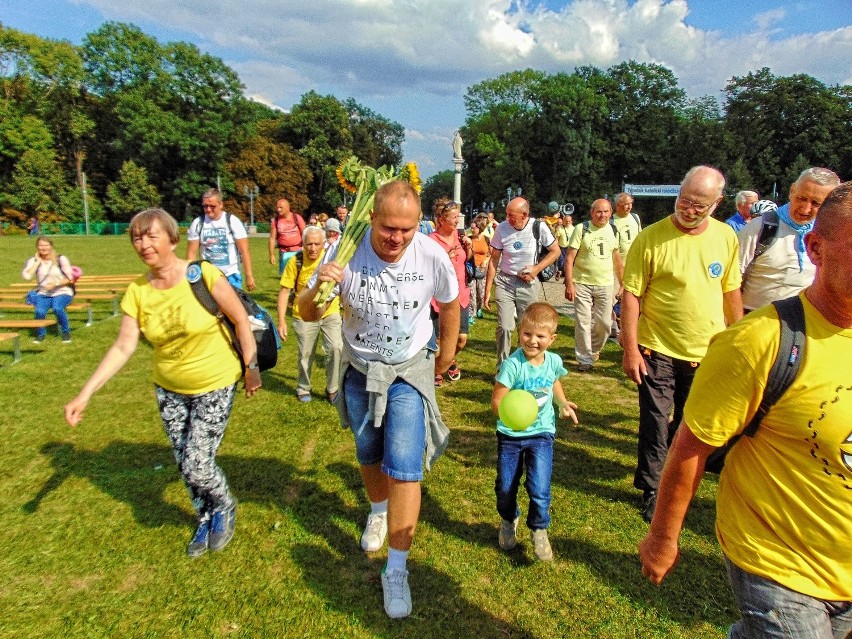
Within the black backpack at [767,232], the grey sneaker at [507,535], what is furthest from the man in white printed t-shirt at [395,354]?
the black backpack at [767,232]

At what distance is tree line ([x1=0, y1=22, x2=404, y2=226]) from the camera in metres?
48.8

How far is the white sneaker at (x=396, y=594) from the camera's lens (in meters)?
3.04

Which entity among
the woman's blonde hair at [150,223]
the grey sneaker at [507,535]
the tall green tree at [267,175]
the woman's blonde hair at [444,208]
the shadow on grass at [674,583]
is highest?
the tall green tree at [267,175]

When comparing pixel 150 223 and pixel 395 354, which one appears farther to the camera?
pixel 150 223

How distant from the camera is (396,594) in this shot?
3.08m

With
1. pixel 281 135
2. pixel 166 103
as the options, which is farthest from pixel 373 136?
pixel 166 103

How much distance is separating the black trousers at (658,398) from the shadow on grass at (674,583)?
60 centimetres

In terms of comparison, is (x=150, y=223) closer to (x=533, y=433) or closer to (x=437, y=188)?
(x=533, y=433)

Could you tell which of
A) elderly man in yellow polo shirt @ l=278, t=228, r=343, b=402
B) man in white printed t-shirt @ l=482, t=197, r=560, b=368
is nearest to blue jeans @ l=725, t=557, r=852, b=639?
elderly man in yellow polo shirt @ l=278, t=228, r=343, b=402

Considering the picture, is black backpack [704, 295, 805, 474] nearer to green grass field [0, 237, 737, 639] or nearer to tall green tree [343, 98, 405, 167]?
green grass field [0, 237, 737, 639]

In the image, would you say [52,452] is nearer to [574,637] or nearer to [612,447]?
[574,637]

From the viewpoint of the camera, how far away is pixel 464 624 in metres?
3.01

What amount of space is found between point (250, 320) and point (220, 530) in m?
1.41

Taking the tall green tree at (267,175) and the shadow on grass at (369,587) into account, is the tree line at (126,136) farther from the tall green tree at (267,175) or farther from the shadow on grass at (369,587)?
the shadow on grass at (369,587)
